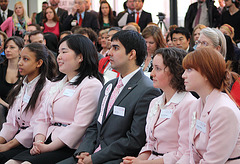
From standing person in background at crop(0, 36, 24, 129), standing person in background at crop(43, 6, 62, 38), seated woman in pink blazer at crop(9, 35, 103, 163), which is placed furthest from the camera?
standing person in background at crop(43, 6, 62, 38)

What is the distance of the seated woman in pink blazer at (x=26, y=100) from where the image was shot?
3.15 meters

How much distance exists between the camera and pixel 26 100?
322cm

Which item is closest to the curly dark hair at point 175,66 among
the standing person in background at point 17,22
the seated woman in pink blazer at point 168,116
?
the seated woman in pink blazer at point 168,116

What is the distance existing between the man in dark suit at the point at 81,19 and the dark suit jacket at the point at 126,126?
451 cm

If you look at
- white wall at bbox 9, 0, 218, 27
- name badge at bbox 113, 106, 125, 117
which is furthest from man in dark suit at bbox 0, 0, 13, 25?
name badge at bbox 113, 106, 125, 117

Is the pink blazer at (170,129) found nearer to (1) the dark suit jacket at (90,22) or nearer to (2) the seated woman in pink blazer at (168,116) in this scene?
(2) the seated woman in pink blazer at (168,116)

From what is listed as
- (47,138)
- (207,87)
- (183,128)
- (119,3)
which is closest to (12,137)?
(47,138)

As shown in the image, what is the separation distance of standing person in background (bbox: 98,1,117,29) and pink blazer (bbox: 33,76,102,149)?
163 inches

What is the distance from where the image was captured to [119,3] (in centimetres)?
1023

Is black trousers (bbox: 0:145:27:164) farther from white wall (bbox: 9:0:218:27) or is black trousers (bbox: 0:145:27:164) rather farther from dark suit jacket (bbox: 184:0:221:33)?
white wall (bbox: 9:0:218:27)

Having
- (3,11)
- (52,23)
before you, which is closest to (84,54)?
(52,23)

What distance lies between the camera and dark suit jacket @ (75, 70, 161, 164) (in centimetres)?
242

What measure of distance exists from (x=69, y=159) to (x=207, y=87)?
119 cm

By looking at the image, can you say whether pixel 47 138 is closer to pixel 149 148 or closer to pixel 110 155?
pixel 110 155
